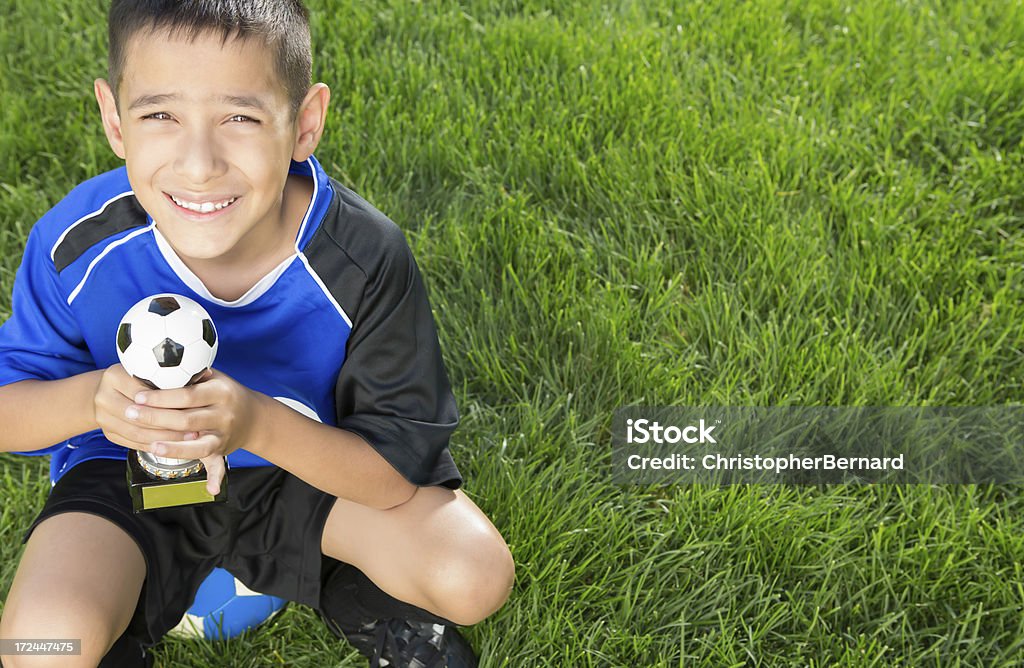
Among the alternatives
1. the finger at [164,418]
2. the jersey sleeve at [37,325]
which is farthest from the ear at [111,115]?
the finger at [164,418]

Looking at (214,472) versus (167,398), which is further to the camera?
(214,472)

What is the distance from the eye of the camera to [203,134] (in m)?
1.54

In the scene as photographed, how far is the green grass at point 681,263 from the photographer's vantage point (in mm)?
2068

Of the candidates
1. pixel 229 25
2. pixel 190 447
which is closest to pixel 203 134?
pixel 229 25

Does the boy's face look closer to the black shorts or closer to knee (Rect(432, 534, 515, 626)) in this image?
the black shorts

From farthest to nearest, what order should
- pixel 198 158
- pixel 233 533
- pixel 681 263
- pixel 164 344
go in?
pixel 681 263 < pixel 233 533 < pixel 198 158 < pixel 164 344

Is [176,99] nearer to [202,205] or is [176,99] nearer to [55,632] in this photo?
[202,205]

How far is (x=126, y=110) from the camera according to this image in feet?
5.17

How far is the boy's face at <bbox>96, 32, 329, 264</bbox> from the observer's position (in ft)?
5.01

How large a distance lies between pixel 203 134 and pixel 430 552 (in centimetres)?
77

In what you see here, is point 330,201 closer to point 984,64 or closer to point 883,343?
point 883,343

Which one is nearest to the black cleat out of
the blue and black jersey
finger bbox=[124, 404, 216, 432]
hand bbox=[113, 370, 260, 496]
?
the blue and black jersey

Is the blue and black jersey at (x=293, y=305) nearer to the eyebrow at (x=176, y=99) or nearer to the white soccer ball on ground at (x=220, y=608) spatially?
the eyebrow at (x=176, y=99)

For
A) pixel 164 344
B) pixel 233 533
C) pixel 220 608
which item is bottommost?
pixel 220 608
